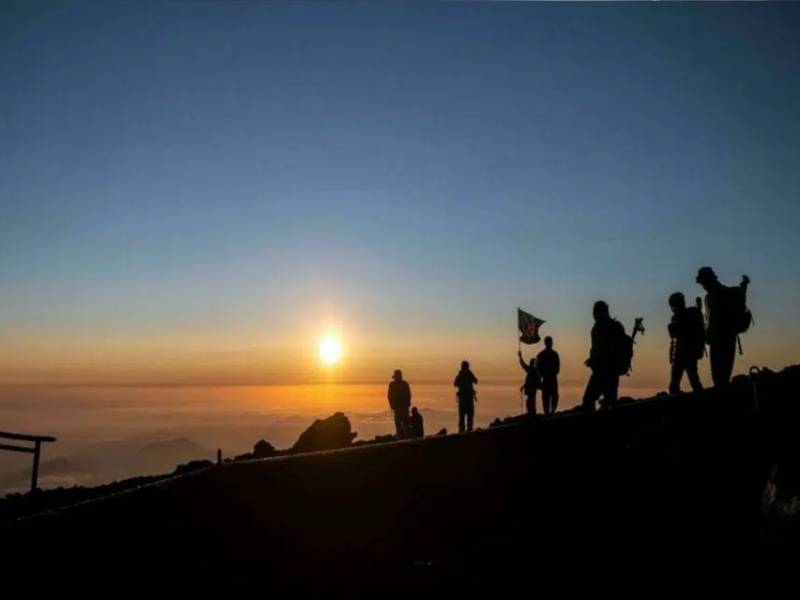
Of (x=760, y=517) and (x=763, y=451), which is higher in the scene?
(x=763, y=451)

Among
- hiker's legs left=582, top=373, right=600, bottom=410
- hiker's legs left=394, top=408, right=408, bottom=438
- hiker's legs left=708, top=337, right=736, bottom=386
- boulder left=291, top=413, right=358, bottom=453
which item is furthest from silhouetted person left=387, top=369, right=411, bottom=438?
hiker's legs left=708, top=337, right=736, bottom=386

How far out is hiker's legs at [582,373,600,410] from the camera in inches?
390

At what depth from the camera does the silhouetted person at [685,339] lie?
9609 millimetres

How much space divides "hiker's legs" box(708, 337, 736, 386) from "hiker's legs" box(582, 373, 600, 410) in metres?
1.76

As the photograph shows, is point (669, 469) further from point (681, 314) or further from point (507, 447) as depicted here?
point (681, 314)

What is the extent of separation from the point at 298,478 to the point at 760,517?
3.92 meters

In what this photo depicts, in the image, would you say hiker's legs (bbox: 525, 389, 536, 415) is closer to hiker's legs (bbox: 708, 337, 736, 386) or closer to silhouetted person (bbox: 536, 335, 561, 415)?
silhouetted person (bbox: 536, 335, 561, 415)

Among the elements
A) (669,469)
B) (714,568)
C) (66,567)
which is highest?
(669,469)

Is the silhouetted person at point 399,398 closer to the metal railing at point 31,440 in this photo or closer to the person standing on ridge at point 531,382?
the person standing on ridge at point 531,382

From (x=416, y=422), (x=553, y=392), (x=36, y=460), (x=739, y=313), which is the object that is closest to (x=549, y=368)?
(x=553, y=392)

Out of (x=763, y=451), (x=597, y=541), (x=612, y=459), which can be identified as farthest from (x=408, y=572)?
(x=763, y=451)

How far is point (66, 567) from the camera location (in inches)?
166

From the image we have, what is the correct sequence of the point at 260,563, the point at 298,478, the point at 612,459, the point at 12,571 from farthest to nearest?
1. the point at 612,459
2. the point at 298,478
3. the point at 260,563
4. the point at 12,571

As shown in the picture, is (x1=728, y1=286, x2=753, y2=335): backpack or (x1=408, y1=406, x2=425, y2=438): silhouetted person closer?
(x1=728, y1=286, x2=753, y2=335): backpack
